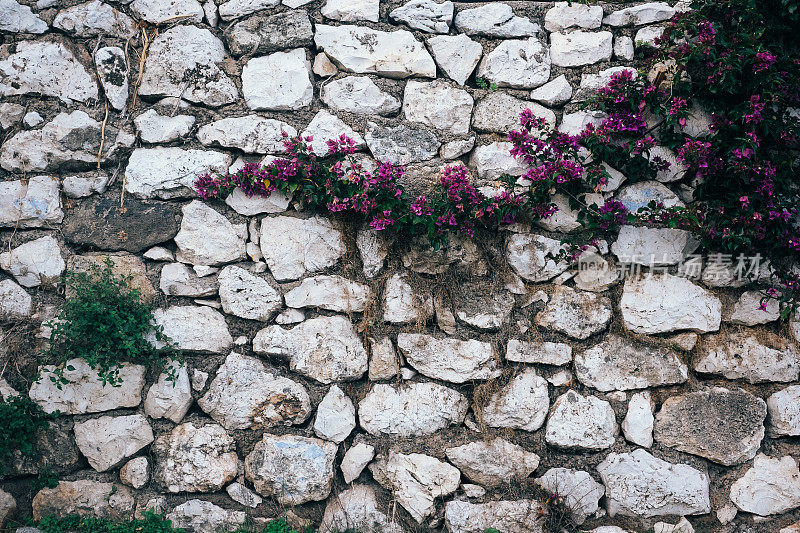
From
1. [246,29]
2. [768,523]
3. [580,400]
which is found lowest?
[768,523]

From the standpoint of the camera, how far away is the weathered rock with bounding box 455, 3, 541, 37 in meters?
2.89

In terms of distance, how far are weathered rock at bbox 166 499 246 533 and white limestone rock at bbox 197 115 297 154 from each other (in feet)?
6.25

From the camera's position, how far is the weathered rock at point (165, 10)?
285 centimetres

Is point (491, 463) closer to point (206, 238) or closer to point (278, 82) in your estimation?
point (206, 238)

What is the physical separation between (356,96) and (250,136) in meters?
0.62

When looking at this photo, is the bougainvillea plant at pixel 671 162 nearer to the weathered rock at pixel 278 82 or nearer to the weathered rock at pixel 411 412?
the weathered rock at pixel 278 82

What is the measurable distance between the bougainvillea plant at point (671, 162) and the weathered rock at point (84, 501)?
164cm

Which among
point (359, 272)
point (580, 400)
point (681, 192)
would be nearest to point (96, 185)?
point (359, 272)

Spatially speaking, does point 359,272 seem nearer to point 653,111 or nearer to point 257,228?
point 257,228

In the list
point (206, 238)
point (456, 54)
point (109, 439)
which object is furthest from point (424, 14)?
point (109, 439)

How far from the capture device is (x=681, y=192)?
2859 mm

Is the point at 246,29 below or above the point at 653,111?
above

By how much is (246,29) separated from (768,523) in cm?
389

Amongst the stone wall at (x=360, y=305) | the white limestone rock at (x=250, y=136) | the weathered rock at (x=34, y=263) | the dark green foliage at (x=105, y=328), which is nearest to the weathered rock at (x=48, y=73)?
the stone wall at (x=360, y=305)
